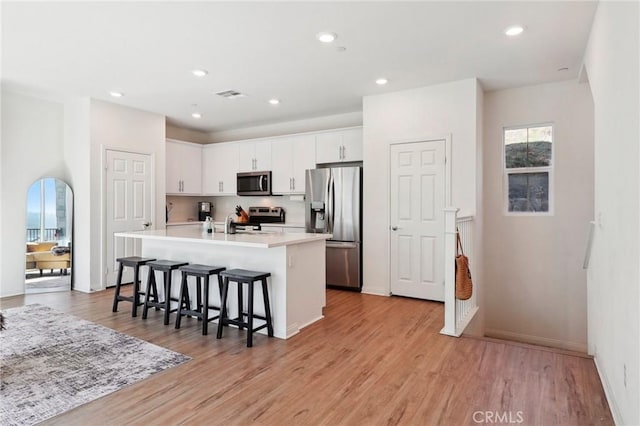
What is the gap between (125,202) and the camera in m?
5.56

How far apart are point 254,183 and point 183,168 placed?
140cm

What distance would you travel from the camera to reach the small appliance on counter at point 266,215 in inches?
263

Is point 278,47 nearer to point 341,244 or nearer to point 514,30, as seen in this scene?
point 514,30

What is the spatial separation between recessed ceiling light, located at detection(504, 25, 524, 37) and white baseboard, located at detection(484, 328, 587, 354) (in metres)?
3.54

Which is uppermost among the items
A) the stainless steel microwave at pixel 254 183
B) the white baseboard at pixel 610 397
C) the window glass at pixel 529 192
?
the stainless steel microwave at pixel 254 183

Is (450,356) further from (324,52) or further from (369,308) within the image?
(324,52)

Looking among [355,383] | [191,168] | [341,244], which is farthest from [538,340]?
[191,168]

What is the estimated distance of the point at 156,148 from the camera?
5.98m

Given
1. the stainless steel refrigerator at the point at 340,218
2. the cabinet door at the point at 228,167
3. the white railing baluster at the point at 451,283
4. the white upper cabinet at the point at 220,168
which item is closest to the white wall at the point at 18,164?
the white upper cabinet at the point at 220,168

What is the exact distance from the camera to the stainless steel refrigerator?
5.23 metres

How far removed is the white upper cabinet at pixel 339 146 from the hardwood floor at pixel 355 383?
2.77 metres

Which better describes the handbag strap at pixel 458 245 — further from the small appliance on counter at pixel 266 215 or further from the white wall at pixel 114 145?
the white wall at pixel 114 145

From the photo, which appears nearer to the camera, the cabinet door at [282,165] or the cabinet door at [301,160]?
the cabinet door at [301,160]

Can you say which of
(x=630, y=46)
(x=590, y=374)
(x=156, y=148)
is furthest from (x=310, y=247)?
(x=156, y=148)
